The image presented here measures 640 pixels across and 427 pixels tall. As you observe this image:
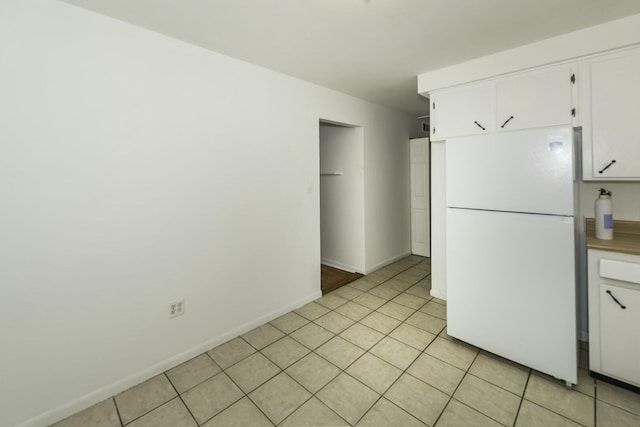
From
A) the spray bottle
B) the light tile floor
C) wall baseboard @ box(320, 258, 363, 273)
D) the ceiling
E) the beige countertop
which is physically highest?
the ceiling

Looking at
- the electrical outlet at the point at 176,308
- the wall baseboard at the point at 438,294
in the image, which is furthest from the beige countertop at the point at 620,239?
the electrical outlet at the point at 176,308

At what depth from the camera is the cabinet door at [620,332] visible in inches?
63.6

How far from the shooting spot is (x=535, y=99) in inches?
84.4

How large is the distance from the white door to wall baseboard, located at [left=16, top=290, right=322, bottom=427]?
291 cm

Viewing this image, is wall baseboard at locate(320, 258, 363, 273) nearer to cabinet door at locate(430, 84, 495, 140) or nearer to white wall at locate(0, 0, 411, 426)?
white wall at locate(0, 0, 411, 426)

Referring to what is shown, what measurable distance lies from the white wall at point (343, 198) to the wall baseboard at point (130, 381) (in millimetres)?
1627

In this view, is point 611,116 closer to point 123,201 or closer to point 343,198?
point 343,198

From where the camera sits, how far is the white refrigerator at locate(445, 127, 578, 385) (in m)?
1.69

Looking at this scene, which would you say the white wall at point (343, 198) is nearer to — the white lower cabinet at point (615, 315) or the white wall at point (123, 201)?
the white wall at point (123, 201)

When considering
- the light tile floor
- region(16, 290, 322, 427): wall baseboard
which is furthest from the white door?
region(16, 290, 322, 427): wall baseboard

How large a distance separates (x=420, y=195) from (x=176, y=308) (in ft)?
12.5

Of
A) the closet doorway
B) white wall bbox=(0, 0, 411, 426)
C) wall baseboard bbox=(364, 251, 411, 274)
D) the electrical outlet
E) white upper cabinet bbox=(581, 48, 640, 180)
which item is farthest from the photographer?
wall baseboard bbox=(364, 251, 411, 274)

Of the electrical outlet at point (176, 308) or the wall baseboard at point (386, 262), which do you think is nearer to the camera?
the electrical outlet at point (176, 308)

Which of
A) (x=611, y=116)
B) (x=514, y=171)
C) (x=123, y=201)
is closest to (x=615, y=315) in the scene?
(x=514, y=171)
